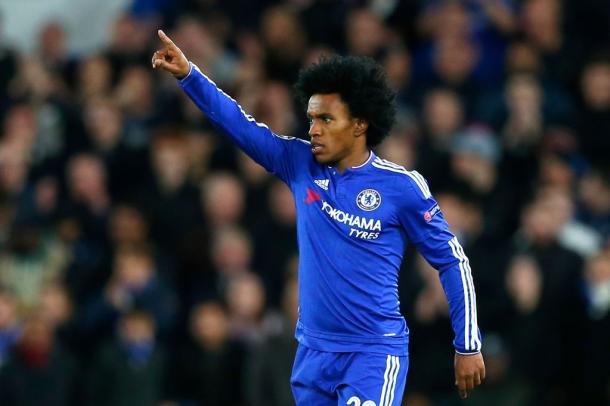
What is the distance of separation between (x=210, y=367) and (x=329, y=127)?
4.64 m

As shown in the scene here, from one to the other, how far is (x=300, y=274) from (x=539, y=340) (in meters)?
4.04

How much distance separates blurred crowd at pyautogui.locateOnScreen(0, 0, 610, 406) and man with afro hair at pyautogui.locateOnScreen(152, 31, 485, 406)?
280 cm

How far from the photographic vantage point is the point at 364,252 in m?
6.57

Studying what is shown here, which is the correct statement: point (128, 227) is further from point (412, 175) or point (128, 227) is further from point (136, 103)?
point (412, 175)

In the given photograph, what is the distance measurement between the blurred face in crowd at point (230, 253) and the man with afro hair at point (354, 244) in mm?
4668

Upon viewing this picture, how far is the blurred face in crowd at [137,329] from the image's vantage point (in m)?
10.9

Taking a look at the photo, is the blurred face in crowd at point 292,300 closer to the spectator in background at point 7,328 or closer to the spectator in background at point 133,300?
the spectator in background at point 133,300

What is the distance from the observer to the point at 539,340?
1030cm

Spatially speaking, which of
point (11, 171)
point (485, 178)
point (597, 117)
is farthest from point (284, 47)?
point (597, 117)

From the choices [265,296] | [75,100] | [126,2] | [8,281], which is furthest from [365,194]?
[126,2]

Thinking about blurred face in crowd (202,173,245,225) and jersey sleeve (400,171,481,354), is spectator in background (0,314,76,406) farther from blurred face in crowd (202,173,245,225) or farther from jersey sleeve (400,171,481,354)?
jersey sleeve (400,171,481,354)

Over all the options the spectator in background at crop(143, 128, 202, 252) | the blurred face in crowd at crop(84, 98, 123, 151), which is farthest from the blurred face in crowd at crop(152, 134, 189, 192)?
the blurred face in crowd at crop(84, 98, 123, 151)

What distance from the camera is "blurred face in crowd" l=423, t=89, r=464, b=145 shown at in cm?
1200

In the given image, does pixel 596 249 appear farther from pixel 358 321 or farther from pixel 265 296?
pixel 358 321
